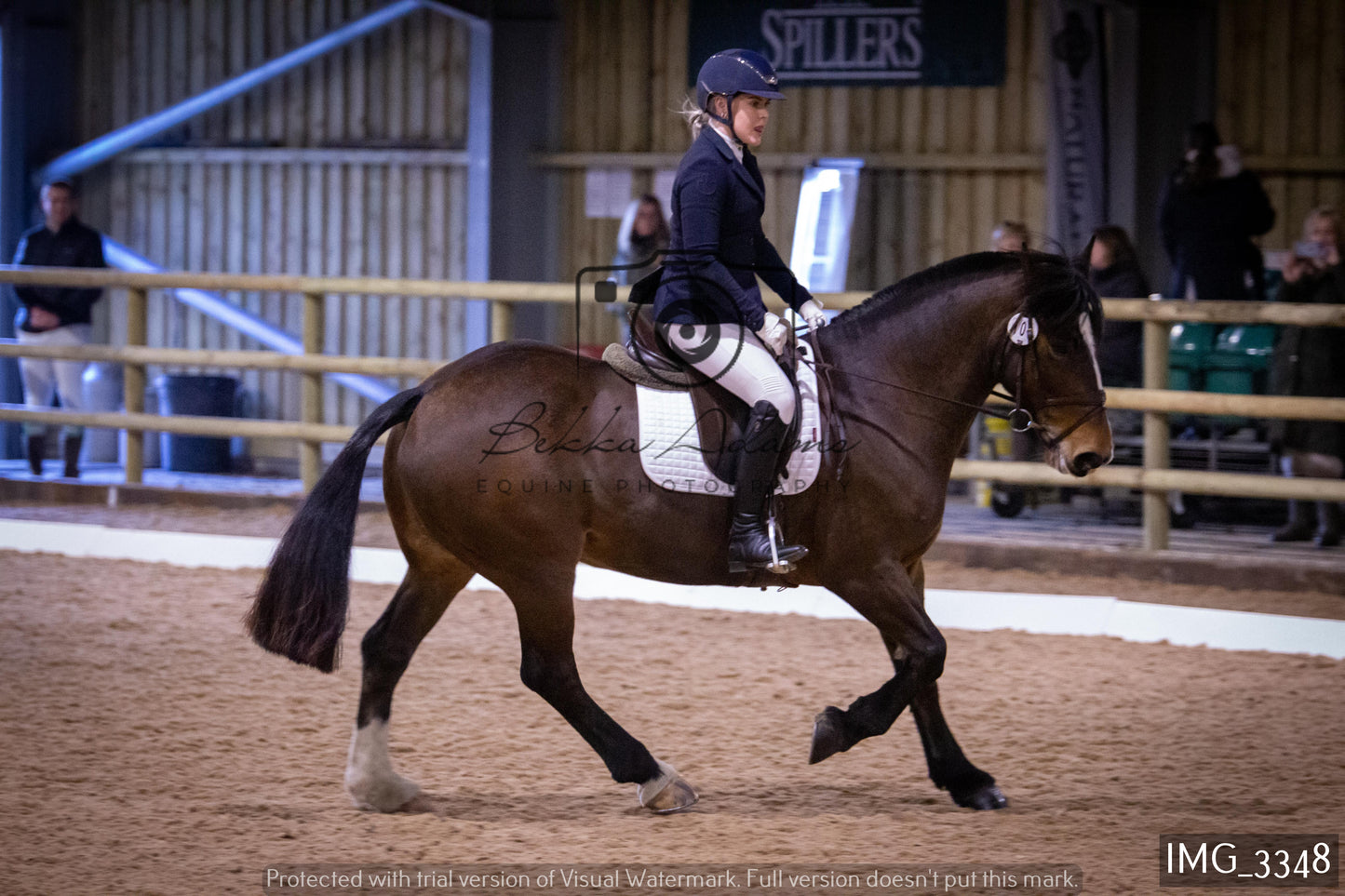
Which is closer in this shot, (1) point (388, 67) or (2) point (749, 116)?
(2) point (749, 116)

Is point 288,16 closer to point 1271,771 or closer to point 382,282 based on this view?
point 382,282

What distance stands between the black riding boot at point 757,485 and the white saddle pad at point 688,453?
0.08 metres

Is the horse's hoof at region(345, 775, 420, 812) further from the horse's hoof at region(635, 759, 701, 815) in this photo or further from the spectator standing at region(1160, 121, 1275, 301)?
the spectator standing at region(1160, 121, 1275, 301)

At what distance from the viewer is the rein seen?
4141mm

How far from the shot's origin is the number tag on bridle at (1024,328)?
414 cm

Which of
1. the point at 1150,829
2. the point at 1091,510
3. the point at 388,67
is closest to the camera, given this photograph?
the point at 1150,829

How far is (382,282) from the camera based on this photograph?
8578 millimetres

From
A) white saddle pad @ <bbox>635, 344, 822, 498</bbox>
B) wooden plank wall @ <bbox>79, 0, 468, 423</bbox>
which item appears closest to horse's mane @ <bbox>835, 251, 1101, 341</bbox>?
white saddle pad @ <bbox>635, 344, 822, 498</bbox>

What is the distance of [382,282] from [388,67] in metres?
3.97

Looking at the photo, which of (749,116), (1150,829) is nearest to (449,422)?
(749,116)

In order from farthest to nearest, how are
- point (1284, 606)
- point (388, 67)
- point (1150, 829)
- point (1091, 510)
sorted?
point (388, 67), point (1091, 510), point (1284, 606), point (1150, 829)

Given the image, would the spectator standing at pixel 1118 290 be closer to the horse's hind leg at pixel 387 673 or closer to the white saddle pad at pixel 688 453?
the white saddle pad at pixel 688 453

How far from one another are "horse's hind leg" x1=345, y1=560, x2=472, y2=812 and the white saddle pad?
663 millimetres

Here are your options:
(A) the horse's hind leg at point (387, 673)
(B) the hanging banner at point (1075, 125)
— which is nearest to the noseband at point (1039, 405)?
(A) the horse's hind leg at point (387, 673)
